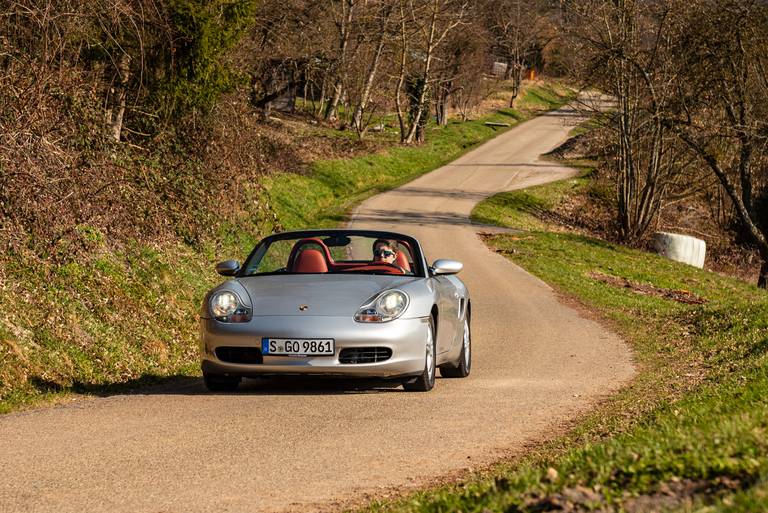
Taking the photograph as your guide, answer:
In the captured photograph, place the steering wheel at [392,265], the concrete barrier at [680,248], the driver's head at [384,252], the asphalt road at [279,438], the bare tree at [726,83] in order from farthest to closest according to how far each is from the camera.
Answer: the concrete barrier at [680,248], the bare tree at [726,83], the driver's head at [384,252], the steering wheel at [392,265], the asphalt road at [279,438]

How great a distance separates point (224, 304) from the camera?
34.4 feet

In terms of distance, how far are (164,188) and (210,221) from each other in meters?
1.63

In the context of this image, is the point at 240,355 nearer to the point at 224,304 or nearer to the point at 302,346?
the point at 224,304

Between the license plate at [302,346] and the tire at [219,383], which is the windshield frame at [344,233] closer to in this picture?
the tire at [219,383]

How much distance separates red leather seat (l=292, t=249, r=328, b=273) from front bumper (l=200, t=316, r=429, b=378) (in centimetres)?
132

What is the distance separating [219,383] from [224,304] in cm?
82

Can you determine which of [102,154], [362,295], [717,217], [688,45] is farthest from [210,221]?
[717,217]

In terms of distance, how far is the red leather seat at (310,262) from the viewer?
11.5m

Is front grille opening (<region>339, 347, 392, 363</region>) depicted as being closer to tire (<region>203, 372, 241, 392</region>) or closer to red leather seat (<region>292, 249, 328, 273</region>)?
tire (<region>203, 372, 241, 392</region>)

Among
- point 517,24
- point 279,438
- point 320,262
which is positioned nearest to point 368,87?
point 517,24

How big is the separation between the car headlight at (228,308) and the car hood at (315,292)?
10 cm

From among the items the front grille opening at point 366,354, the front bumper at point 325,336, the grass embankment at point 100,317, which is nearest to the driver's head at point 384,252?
the front bumper at point 325,336

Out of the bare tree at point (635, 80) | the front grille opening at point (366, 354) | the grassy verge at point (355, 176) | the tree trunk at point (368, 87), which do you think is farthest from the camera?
the tree trunk at point (368, 87)

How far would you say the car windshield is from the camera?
37.9 ft
